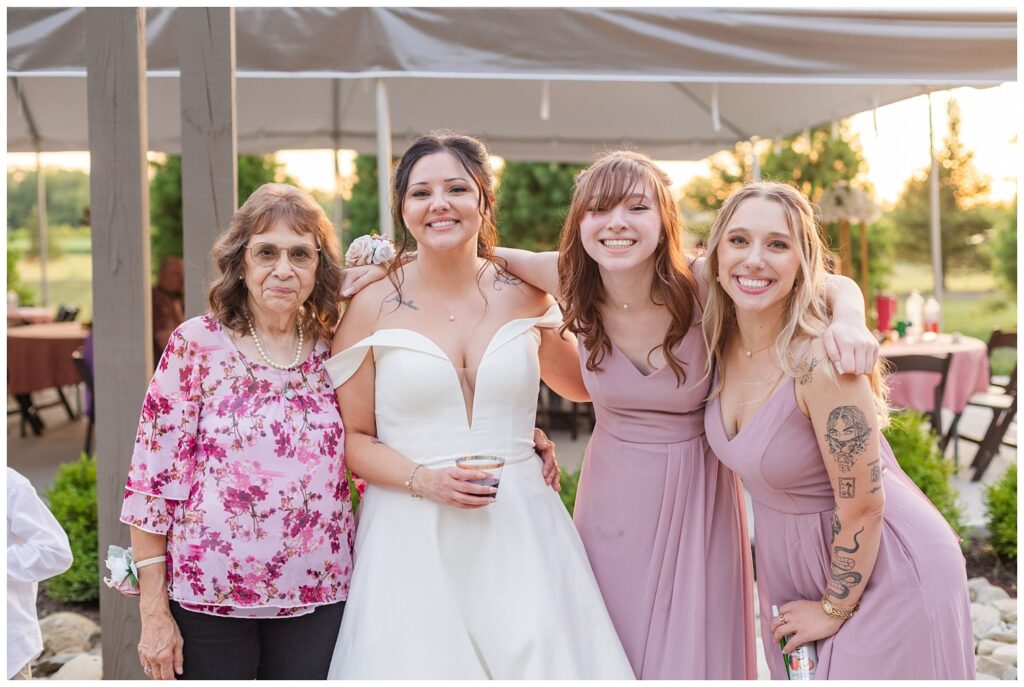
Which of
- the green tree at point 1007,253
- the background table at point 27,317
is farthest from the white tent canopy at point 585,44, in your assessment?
the green tree at point 1007,253

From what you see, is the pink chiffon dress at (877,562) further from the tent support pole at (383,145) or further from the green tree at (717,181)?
the green tree at (717,181)

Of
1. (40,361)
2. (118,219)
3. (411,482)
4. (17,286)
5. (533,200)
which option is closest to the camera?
(411,482)

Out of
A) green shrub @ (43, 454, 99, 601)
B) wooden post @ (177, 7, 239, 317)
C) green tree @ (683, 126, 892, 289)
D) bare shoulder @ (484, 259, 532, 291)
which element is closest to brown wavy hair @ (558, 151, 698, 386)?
bare shoulder @ (484, 259, 532, 291)

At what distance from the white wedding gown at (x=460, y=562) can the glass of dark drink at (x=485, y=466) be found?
0.24 m

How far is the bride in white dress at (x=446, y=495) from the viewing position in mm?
2578

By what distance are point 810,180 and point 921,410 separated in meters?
6.47

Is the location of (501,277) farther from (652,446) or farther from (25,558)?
(25,558)

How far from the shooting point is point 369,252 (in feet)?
9.66

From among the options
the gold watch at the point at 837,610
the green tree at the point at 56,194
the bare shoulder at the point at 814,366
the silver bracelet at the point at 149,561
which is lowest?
the gold watch at the point at 837,610

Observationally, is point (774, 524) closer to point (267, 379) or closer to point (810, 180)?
point (267, 379)

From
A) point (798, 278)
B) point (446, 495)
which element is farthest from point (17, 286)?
point (798, 278)

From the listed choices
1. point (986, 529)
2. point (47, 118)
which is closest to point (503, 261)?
point (986, 529)

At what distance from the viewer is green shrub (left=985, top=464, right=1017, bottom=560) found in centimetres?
524

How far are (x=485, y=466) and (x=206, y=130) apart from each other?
1.66 m
